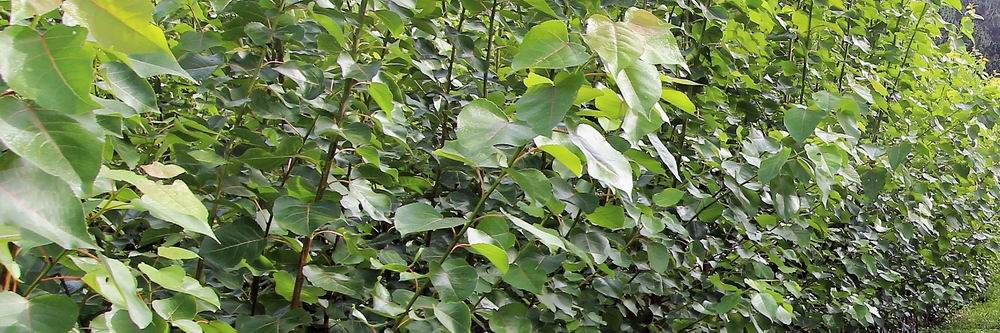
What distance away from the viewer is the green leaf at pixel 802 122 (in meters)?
1.74

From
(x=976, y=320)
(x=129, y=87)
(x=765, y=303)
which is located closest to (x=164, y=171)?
(x=129, y=87)

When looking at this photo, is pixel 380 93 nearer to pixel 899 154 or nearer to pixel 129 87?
pixel 129 87

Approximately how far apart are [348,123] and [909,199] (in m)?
3.16

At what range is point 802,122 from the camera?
5.78ft

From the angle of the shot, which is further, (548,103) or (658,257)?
(658,257)

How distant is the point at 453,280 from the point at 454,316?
0.07m

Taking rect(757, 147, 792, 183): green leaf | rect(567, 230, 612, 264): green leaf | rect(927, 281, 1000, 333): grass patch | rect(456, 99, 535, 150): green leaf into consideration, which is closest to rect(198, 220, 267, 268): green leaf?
rect(456, 99, 535, 150): green leaf

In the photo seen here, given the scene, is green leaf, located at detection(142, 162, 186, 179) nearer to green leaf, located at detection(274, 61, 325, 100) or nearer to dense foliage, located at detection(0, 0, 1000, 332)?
dense foliage, located at detection(0, 0, 1000, 332)

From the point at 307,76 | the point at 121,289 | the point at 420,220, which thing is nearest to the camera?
the point at 121,289

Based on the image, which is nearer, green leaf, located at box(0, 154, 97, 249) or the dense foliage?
green leaf, located at box(0, 154, 97, 249)

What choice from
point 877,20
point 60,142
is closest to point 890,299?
point 877,20

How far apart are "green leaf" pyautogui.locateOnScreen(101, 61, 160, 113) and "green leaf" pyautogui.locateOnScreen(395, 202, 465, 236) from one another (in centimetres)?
42

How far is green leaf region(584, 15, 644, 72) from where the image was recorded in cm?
92

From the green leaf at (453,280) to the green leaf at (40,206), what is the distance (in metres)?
0.82
